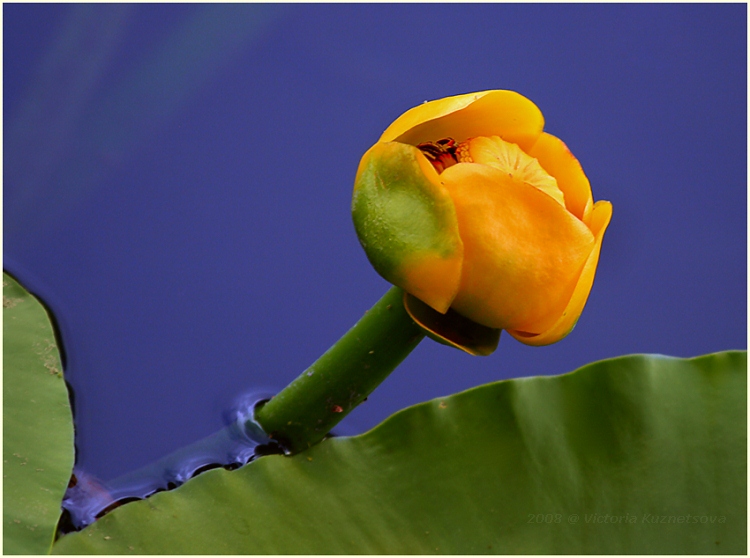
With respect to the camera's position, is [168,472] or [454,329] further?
[168,472]

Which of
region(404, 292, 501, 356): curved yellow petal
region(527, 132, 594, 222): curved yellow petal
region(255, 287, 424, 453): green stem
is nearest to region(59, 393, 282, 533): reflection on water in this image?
region(255, 287, 424, 453): green stem

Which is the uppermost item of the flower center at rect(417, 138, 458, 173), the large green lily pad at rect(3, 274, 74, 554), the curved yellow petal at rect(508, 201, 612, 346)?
the flower center at rect(417, 138, 458, 173)

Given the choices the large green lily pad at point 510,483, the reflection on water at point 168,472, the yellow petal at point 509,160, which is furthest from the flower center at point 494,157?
the reflection on water at point 168,472

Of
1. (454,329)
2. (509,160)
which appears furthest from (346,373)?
(509,160)

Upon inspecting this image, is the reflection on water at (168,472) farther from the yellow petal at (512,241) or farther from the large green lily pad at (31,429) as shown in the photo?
the yellow petal at (512,241)

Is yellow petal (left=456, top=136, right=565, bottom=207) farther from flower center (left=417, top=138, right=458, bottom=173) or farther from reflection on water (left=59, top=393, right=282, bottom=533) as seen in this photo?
reflection on water (left=59, top=393, right=282, bottom=533)

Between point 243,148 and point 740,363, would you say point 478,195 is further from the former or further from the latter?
point 243,148

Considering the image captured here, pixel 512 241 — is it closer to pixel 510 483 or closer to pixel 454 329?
pixel 454 329
